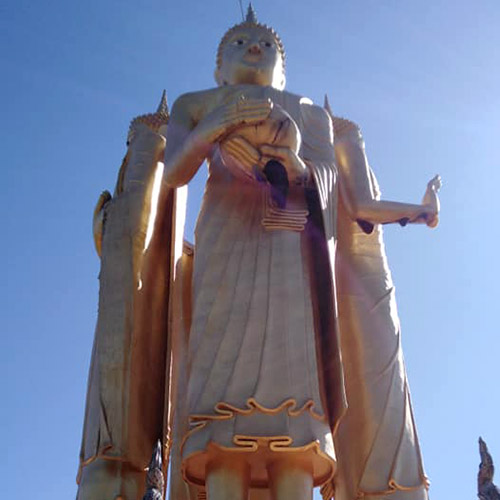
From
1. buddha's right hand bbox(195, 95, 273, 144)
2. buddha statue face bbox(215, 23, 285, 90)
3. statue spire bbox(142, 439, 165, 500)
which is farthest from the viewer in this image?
buddha statue face bbox(215, 23, 285, 90)

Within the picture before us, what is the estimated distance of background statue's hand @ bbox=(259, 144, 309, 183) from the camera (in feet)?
21.2

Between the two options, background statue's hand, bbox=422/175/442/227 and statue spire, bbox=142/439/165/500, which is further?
background statue's hand, bbox=422/175/442/227

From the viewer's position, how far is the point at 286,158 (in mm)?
6469

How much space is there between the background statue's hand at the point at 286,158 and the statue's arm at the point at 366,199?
79cm

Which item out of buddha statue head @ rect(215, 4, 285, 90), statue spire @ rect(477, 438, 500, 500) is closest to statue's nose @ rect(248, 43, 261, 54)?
buddha statue head @ rect(215, 4, 285, 90)

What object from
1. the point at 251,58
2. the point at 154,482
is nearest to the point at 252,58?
the point at 251,58

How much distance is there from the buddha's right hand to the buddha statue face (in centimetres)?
89

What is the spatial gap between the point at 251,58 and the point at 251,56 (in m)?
0.02

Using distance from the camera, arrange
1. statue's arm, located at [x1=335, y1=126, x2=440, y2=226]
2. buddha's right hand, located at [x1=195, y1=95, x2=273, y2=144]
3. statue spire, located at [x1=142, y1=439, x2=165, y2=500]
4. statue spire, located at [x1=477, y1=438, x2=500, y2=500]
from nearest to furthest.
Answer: statue spire, located at [x1=142, y1=439, x2=165, y2=500]
statue spire, located at [x1=477, y1=438, x2=500, y2=500]
buddha's right hand, located at [x1=195, y1=95, x2=273, y2=144]
statue's arm, located at [x1=335, y1=126, x2=440, y2=226]

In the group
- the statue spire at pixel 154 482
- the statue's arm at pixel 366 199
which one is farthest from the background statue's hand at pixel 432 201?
the statue spire at pixel 154 482

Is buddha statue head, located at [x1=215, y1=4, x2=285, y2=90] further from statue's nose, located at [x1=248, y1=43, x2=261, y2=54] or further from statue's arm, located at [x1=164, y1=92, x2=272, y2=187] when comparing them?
statue's arm, located at [x1=164, y1=92, x2=272, y2=187]

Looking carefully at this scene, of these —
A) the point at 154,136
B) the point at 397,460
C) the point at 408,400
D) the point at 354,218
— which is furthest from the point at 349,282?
the point at 154,136

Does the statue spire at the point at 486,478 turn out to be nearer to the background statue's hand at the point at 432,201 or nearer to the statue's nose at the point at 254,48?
the background statue's hand at the point at 432,201

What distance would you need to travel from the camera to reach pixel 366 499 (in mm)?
6062
